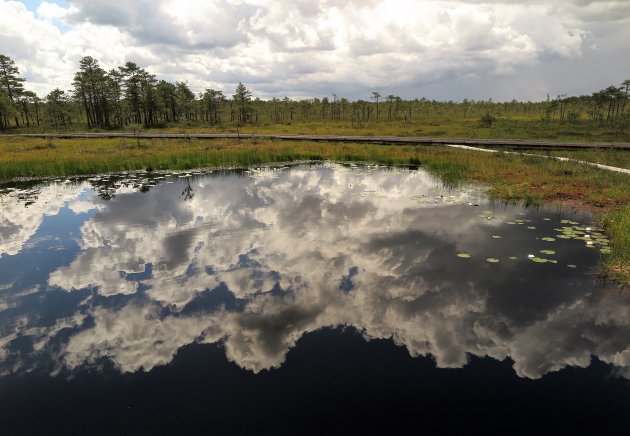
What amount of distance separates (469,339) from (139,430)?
696cm

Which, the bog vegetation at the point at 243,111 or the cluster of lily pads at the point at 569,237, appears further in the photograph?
the bog vegetation at the point at 243,111

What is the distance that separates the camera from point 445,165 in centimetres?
3081

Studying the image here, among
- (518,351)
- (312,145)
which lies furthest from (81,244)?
(312,145)

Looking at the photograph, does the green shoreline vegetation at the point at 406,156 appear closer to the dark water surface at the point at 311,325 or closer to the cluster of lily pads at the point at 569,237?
the cluster of lily pads at the point at 569,237

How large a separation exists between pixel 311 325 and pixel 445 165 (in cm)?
2531

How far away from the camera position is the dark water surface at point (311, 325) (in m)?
6.48

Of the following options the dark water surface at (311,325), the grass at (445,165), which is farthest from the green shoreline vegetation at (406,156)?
the dark water surface at (311,325)

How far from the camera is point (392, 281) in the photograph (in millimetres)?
11391

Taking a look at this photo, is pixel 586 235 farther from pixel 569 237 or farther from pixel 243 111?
pixel 243 111

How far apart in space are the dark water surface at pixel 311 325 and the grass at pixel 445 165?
2.18 meters

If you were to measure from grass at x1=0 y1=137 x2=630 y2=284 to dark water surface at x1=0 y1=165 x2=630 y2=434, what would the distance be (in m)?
2.18

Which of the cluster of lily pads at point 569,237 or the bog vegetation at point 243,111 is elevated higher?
the bog vegetation at point 243,111

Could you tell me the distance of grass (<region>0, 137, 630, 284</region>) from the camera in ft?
61.0

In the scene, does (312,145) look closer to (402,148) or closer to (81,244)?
(402,148)
